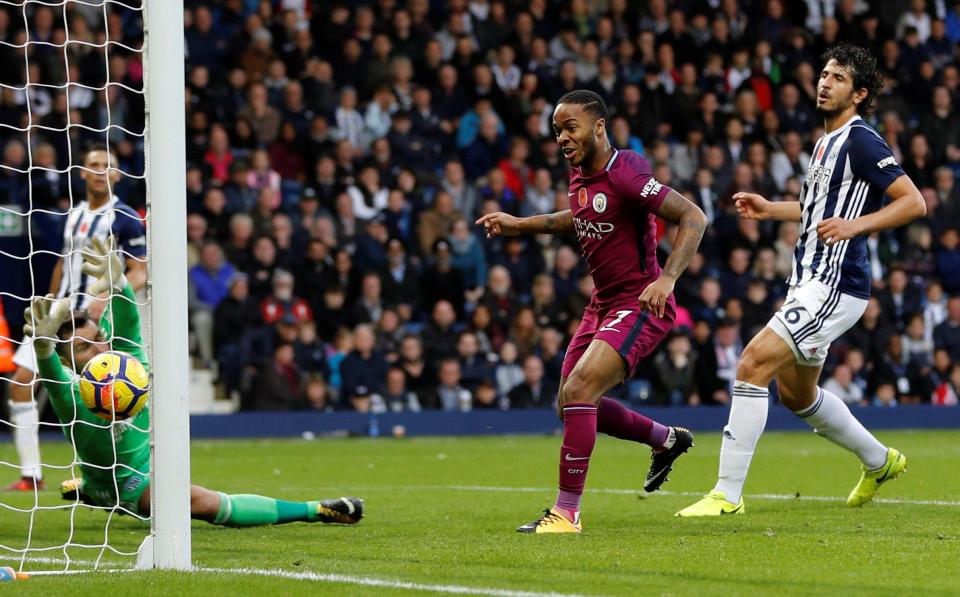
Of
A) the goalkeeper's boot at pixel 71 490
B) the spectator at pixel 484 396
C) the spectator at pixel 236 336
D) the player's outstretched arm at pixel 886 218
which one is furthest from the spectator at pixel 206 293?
the player's outstretched arm at pixel 886 218

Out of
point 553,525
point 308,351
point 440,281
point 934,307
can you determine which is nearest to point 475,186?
point 440,281

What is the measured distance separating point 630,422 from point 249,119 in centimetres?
1104

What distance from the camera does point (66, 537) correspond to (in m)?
7.38

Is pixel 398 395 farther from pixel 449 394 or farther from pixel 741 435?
pixel 741 435

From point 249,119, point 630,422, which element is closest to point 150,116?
point 630,422

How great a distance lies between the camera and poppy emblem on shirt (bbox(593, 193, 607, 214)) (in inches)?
295

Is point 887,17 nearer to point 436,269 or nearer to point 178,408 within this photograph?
point 436,269

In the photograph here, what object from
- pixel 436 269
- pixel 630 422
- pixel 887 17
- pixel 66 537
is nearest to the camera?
pixel 66 537

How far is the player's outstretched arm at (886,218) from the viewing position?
274 inches

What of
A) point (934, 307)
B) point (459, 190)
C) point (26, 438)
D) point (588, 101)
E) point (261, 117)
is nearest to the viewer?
point (588, 101)

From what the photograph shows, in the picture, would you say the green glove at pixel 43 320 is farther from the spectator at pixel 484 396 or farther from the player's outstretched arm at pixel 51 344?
the spectator at pixel 484 396

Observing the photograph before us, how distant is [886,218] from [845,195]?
0.47 metres

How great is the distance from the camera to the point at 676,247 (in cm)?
722

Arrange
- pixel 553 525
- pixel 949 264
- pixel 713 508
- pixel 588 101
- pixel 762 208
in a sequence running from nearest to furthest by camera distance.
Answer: pixel 553 525 < pixel 588 101 < pixel 713 508 < pixel 762 208 < pixel 949 264
